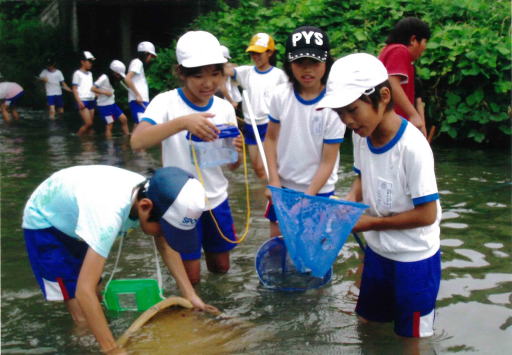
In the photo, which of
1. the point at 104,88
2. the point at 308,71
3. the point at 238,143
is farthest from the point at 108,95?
the point at 308,71

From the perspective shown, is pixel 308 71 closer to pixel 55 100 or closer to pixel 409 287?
pixel 409 287

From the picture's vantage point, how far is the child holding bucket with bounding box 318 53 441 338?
9.53ft

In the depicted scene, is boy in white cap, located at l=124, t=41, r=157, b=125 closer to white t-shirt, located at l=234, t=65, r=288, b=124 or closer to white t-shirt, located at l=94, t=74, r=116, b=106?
white t-shirt, located at l=94, t=74, r=116, b=106

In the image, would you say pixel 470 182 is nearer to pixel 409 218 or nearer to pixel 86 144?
pixel 409 218

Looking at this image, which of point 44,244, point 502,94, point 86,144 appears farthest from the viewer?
point 86,144

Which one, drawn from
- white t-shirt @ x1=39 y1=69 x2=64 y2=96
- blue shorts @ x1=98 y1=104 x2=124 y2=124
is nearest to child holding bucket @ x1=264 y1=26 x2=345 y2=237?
blue shorts @ x1=98 y1=104 x2=124 y2=124

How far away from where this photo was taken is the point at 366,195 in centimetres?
323

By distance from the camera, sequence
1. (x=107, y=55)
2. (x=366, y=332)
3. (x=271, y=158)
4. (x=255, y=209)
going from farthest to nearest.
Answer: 1. (x=107, y=55)
2. (x=255, y=209)
3. (x=271, y=158)
4. (x=366, y=332)

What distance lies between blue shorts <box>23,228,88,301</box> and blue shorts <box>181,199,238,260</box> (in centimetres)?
88

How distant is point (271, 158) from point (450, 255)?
180cm

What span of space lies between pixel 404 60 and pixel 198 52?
1.91 m

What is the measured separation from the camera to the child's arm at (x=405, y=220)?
2947 millimetres

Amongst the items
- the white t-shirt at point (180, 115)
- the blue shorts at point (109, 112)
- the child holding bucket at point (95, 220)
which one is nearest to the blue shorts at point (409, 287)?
the child holding bucket at point (95, 220)

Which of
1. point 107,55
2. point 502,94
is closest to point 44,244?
point 502,94
